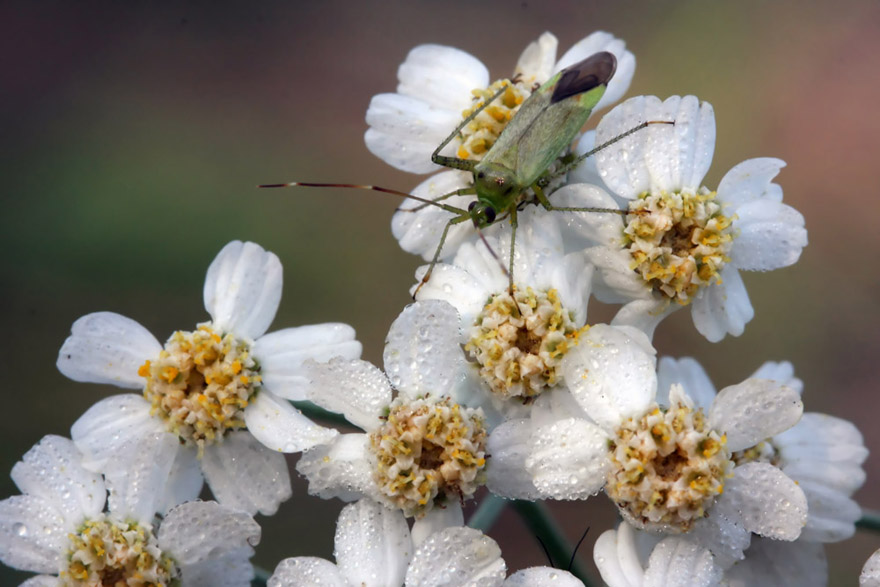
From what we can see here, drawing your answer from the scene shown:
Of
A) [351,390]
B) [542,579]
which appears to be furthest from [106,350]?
[542,579]

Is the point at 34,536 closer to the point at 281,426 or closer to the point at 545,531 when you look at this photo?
the point at 281,426

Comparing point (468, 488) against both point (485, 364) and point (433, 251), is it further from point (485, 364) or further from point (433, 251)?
point (433, 251)

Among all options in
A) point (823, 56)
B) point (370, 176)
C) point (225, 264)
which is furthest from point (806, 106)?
point (225, 264)

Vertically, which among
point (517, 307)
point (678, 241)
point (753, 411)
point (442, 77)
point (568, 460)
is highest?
point (442, 77)

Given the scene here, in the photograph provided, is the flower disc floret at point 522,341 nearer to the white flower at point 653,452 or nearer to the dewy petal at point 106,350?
the white flower at point 653,452

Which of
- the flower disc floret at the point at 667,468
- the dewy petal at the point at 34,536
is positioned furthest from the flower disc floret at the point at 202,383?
the flower disc floret at the point at 667,468
